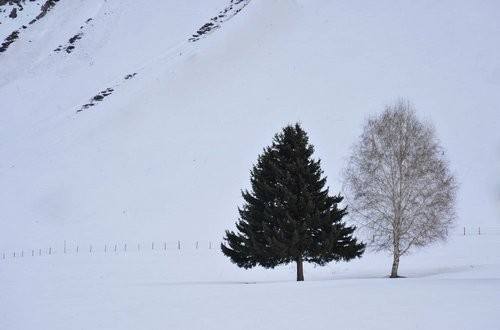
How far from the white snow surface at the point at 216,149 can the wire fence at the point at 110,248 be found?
41 centimetres

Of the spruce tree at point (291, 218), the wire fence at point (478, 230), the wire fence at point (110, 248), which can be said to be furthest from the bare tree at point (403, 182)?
the wire fence at point (110, 248)

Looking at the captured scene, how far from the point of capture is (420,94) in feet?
174

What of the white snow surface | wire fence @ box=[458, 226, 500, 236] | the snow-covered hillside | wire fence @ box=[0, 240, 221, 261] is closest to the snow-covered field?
the white snow surface

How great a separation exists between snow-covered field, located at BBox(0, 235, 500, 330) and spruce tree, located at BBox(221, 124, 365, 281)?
152 cm

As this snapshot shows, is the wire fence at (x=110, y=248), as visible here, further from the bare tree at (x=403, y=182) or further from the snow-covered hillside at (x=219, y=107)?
the bare tree at (x=403, y=182)

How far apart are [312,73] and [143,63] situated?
95.2 feet

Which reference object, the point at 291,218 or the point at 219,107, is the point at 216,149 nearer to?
the point at 219,107

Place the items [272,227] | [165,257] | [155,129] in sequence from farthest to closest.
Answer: [155,129], [165,257], [272,227]

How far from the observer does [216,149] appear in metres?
52.7

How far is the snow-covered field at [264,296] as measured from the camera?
14.6 metres

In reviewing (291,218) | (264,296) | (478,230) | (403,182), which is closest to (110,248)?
(291,218)

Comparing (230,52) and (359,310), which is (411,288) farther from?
(230,52)

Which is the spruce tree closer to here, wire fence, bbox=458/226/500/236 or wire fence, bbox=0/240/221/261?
wire fence, bbox=0/240/221/261

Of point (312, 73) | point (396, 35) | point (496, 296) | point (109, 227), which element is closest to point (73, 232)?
point (109, 227)
